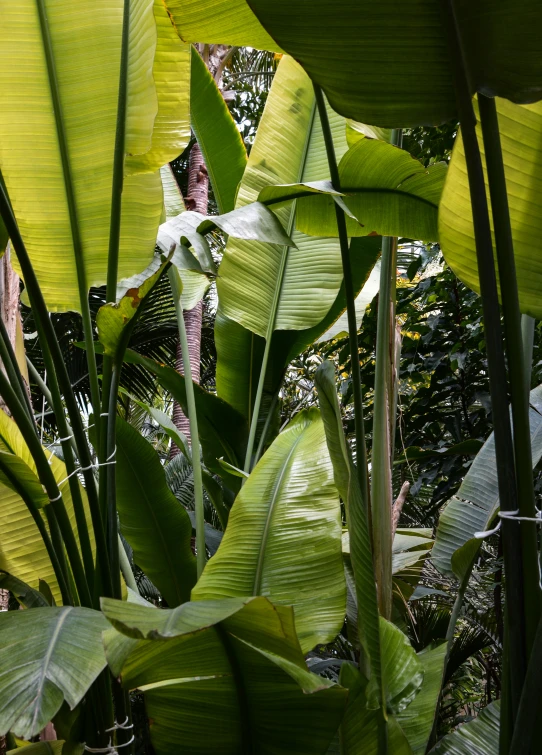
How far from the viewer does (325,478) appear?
117 cm

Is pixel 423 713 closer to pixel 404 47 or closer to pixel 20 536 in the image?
pixel 20 536

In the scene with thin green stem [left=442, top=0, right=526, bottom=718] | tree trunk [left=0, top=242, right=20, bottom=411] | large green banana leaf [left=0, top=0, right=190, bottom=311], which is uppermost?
large green banana leaf [left=0, top=0, right=190, bottom=311]

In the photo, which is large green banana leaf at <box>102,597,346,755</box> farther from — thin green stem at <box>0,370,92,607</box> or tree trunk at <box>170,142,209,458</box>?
tree trunk at <box>170,142,209,458</box>

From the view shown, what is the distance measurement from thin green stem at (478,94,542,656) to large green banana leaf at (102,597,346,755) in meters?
0.24

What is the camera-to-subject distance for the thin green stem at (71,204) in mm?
1089

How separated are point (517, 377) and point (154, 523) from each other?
1006 mm

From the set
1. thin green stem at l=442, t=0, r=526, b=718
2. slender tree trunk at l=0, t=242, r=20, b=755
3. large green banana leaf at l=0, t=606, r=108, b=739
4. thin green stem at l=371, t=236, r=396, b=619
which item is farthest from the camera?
slender tree trunk at l=0, t=242, r=20, b=755

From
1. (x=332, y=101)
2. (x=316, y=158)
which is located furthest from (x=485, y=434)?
(x=332, y=101)

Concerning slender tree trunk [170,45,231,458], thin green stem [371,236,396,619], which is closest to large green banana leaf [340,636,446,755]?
thin green stem [371,236,396,619]

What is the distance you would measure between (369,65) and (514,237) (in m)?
0.32

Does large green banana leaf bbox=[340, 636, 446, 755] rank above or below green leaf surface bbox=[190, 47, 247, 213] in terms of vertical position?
below

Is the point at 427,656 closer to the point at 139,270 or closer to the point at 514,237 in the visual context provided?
the point at 514,237

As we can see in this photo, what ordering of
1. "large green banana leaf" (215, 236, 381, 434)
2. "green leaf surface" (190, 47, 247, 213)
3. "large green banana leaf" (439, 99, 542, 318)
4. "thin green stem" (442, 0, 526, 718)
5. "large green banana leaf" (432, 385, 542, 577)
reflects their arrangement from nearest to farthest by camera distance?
"thin green stem" (442, 0, 526, 718), "large green banana leaf" (439, 99, 542, 318), "large green banana leaf" (432, 385, 542, 577), "green leaf surface" (190, 47, 247, 213), "large green banana leaf" (215, 236, 381, 434)

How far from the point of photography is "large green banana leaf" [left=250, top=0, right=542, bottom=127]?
23.8 inches
